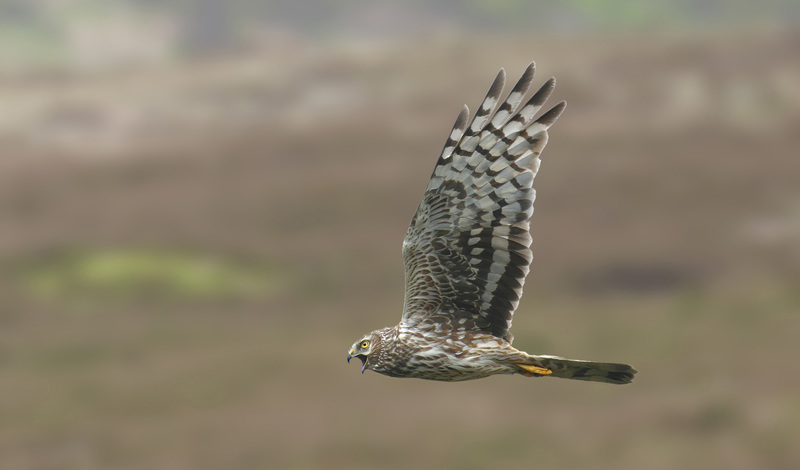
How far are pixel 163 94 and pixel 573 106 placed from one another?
24.6 m

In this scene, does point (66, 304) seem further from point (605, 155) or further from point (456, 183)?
point (456, 183)

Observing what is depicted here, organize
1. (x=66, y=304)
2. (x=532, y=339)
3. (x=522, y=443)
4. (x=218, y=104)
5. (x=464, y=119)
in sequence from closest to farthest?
(x=464, y=119) → (x=522, y=443) → (x=532, y=339) → (x=66, y=304) → (x=218, y=104)

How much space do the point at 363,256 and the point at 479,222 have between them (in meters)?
49.7

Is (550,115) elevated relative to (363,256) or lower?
lower

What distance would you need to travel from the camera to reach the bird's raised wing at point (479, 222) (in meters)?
9.23

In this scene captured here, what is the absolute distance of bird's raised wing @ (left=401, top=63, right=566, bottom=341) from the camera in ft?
30.3

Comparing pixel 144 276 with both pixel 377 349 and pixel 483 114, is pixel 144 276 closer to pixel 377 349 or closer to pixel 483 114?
pixel 377 349

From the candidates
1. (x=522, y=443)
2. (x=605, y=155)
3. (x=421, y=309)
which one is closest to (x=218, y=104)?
(x=605, y=155)

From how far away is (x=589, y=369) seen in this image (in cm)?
934

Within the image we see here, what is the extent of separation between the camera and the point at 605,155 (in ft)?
211

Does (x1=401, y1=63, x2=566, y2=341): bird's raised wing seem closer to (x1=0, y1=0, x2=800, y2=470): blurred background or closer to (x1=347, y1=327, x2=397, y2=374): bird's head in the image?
(x1=347, y1=327, x2=397, y2=374): bird's head

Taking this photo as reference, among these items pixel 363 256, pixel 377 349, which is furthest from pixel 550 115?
pixel 363 256

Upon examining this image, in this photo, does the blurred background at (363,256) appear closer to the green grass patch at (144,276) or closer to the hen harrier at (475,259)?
the green grass patch at (144,276)

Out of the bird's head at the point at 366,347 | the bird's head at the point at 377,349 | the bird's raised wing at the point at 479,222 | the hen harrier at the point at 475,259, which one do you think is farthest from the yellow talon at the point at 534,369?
the bird's head at the point at 366,347
